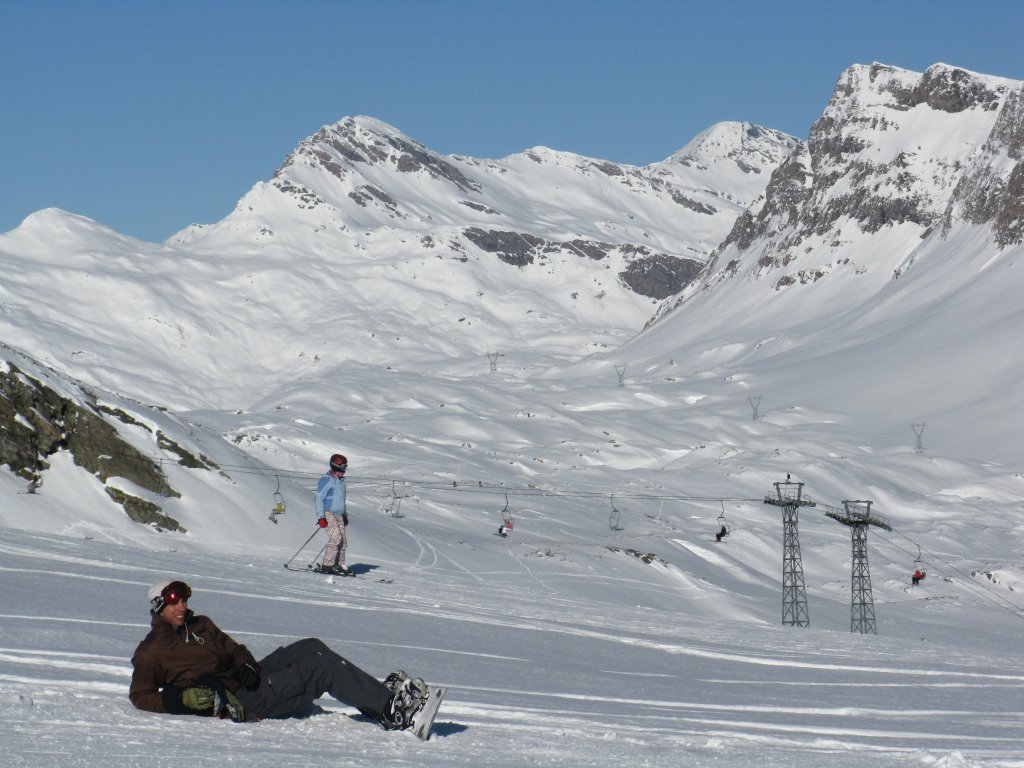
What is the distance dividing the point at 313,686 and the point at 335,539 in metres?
11.6

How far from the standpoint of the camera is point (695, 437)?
128 m

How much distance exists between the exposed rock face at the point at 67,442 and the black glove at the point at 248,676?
17267 mm

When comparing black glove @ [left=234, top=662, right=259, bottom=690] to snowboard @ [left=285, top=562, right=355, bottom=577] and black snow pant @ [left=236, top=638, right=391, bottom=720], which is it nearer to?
black snow pant @ [left=236, top=638, right=391, bottom=720]

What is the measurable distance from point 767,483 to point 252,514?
Answer: 6682 cm

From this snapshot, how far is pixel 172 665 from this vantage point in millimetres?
8195

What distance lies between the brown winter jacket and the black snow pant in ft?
0.65

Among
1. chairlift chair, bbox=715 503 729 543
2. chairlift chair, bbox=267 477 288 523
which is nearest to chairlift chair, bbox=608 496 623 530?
chairlift chair, bbox=715 503 729 543

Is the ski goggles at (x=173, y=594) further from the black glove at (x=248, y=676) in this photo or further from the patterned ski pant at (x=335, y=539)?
the patterned ski pant at (x=335, y=539)

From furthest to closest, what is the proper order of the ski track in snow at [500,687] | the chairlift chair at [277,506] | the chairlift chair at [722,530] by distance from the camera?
the chairlift chair at [722,530] < the chairlift chair at [277,506] < the ski track in snow at [500,687]


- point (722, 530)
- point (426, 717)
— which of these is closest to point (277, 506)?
point (426, 717)

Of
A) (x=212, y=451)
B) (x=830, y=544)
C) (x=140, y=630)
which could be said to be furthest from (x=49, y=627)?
(x=830, y=544)

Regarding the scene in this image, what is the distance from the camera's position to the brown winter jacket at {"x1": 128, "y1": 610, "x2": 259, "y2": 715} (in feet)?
26.8

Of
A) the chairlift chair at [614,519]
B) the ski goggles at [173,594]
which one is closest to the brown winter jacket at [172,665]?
the ski goggles at [173,594]

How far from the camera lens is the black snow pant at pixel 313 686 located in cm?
834
